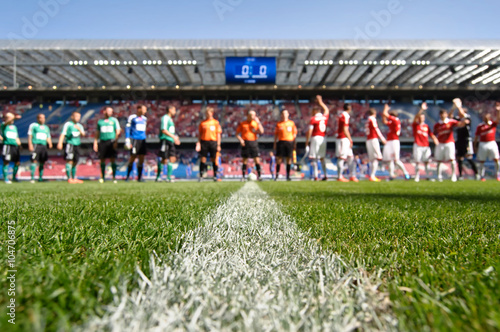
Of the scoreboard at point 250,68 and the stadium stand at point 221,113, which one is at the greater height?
the scoreboard at point 250,68

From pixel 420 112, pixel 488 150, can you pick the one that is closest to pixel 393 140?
pixel 420 112

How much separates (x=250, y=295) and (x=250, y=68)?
17.8 m

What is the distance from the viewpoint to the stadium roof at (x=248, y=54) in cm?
1688

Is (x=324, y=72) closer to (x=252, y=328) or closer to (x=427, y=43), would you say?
(x=427, y=43)

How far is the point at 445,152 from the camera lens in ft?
31.2

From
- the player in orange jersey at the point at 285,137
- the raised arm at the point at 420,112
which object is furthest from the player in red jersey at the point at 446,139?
the player in orange jersey at the point at 285,137

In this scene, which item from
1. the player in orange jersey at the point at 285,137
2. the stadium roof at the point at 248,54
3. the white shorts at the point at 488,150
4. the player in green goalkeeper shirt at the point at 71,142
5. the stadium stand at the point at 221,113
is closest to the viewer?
the player in green goalkeeper shirt at the point at 71,142

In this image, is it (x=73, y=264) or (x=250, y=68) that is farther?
(x=250, y=68)

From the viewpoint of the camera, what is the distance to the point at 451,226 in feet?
4.95

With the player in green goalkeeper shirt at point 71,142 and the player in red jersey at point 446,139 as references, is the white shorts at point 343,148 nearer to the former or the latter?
the player in red jersey at point 446,139

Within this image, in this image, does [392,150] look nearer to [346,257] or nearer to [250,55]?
[346,257]

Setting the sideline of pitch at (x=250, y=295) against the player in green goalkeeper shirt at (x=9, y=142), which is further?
the player in green goalkeeper shirt at (x=9, y=142)

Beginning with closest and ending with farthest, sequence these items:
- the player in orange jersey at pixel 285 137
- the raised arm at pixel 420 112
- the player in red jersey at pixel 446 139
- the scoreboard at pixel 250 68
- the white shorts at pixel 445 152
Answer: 1. the raised arm at pixel 420 112
2. the player in orange jersey at pixel 285 137
3. the player in red jersey at pixel 446 139
4. the white shorts at pixel 445 152
5. the scoreboard at pixel 250 68

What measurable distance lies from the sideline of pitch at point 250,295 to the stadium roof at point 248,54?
17.2 meters
